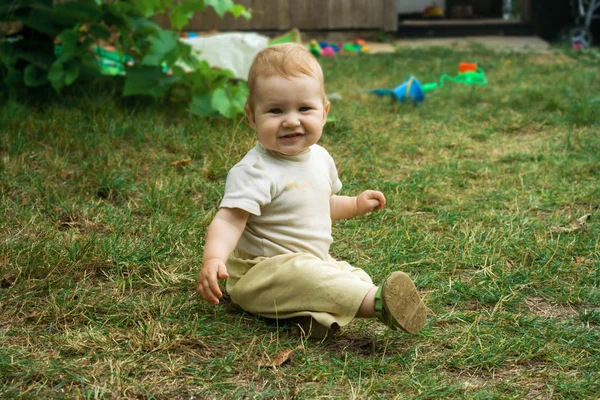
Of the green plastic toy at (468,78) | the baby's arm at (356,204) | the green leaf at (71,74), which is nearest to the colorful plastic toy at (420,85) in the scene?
the green plastic toy at (468,78)

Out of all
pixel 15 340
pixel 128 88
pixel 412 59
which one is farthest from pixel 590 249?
pixel 412 59

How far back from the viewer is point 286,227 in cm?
217

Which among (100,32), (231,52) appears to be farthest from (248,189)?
(231,52)

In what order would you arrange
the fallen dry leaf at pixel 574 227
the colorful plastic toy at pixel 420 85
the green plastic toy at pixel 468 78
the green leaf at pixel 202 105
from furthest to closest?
the green plastic toy at pixel 468 78, the colorful plastic toy at pixel 420 85, the green leaf at pixel 202 105, the fallen dry leaf at pixel 574 227

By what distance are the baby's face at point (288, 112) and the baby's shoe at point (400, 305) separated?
0.52 meters

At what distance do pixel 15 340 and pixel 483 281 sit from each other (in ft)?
4.59

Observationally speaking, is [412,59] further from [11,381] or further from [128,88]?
[11,381]

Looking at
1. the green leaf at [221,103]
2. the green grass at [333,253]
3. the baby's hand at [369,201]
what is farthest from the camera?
the green leaf at [221,103]

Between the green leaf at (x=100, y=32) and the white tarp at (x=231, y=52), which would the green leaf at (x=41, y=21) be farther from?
the white tarp at (x=231, y=52)

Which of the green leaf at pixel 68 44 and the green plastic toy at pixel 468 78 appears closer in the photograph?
the green leaf at pixel 68 44

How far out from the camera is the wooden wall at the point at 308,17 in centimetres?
923

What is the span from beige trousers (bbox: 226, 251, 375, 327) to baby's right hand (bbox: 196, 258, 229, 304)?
0.17 metres

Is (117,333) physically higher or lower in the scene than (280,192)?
lower

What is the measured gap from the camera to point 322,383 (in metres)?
1.76
